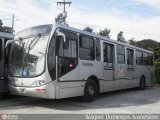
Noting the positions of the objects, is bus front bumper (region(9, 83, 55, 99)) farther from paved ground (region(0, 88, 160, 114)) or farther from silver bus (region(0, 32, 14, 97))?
silver bus (region(0, 32, 14, 97))

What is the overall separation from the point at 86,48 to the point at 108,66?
2.29 metres

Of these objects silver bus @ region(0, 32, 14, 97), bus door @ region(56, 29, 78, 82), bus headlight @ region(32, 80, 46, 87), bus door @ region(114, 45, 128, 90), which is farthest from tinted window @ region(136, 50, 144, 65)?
bus headlight @ region(32, 80, 46, 87)

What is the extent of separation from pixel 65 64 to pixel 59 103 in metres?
2.02

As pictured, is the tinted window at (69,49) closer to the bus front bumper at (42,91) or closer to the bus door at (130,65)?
the bus front bumper at (42,91)

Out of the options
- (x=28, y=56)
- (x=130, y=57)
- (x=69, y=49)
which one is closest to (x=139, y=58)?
(x=130, y=57)

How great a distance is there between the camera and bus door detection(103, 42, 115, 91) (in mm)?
13844

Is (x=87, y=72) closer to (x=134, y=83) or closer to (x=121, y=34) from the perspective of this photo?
(x=134, y=83)

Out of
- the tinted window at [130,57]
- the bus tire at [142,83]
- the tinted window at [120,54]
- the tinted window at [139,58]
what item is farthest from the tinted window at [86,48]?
the bus tire at [142,83]

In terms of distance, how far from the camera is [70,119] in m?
8.92

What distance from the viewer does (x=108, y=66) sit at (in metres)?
14.2

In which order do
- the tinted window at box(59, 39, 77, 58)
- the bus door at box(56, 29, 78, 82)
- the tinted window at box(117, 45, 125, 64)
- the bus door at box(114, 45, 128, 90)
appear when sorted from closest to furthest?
the bus door at box(56, 29, 78, 82) < the tinted window at box(59, 39, 77, 58) < the bus door at box(114, 45, 128, 90) < the tinted window at box(117, 45, 125, 64)

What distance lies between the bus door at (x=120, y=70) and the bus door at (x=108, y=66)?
52 cm

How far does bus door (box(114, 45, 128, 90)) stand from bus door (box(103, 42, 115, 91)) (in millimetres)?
522

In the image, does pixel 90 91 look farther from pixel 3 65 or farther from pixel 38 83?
pixel 3 65
